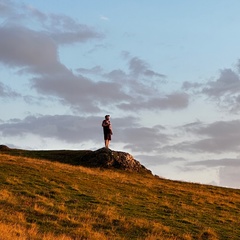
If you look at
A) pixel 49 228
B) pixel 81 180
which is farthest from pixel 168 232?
pixel 81 180

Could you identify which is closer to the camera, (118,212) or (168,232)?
(168,232)

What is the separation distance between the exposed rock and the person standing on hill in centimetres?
108

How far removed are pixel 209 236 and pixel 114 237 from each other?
5.83m

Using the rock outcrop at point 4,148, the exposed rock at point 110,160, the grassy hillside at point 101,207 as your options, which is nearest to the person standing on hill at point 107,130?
the exposed rock at point 110,160

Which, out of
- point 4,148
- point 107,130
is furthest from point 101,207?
point 4,148

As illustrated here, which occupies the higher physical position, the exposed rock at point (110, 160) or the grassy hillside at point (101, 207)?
the exposed rock at point (110, 160)

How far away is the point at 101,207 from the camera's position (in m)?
27.8

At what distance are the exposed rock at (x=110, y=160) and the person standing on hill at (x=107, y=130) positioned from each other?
1.08 metres

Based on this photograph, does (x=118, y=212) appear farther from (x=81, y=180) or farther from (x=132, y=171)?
(x=132, y=171)

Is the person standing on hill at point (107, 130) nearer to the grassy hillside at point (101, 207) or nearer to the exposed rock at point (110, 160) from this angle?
the exposed rock at point (110, 160)

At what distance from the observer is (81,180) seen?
120 feet

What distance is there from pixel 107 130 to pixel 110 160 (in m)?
3.40

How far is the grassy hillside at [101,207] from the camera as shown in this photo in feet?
74.0

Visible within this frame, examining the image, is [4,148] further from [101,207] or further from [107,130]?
[101,207]
